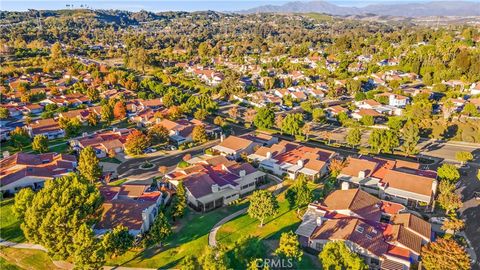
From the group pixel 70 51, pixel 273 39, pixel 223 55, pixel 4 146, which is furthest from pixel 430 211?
pixel 273 39

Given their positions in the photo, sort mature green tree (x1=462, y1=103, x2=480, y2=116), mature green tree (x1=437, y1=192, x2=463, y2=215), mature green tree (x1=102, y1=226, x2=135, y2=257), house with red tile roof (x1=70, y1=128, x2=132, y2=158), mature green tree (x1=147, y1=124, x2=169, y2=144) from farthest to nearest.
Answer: mature green tree (x1=462, y1=103, x2=480, y2=116) < mature green tree (x1=147, y1=124, x2=169, y2=144) < house with red tile roof (x1=70, y1=128, x2=132, y2=158) < mature green tree (x1=437, y1=192, x2=463, y2=215) < mature green tree (x1=102, y1=226, x2=135, y2=257)

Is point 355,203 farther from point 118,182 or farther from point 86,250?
point 118,182

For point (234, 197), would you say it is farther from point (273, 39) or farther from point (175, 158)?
point (273, 39)

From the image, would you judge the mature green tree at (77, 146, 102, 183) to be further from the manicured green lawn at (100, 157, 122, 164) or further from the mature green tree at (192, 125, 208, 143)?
the mature green tree at (192, 125, 208, 143)

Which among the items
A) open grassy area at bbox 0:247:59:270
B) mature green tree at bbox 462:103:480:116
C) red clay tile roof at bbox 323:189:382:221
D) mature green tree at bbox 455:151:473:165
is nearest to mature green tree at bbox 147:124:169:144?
open grassy area at bbox 0:247:59:270

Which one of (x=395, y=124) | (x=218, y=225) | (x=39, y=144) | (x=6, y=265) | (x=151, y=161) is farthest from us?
(x=395, y=124)

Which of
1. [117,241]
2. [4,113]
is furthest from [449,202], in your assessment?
[4,113]

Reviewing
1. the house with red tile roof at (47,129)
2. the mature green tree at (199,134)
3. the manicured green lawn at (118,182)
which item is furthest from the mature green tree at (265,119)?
the house with red tile roof at (47,129)
